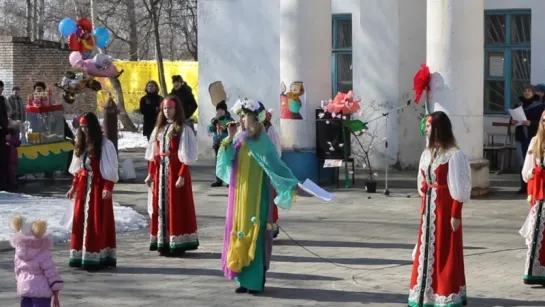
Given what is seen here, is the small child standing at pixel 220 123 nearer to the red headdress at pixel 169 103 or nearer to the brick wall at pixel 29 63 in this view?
the red headdress at pixel 169 103

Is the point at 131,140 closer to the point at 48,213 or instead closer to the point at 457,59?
the point at 457,59

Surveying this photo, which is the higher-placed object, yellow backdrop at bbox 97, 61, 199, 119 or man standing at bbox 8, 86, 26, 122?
yellow backdrop at bbox 97, 61, 199, 119

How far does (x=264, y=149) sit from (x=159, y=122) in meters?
2.32

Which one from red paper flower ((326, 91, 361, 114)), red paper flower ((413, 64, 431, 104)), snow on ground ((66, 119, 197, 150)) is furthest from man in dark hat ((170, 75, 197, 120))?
snow on ground ((66, 119, 197, 150))

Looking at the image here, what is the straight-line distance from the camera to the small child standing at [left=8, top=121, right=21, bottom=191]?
1952cm

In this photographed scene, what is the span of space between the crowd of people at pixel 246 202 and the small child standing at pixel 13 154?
699 cm

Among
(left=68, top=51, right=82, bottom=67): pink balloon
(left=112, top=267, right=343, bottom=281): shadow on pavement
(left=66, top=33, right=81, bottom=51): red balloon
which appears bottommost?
(left=112, top=267, right=343, bottom=281): shadow on pavement

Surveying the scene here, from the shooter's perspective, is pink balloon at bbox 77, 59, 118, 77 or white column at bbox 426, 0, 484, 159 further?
pink balloon at bbox 77, 59, 118, 77

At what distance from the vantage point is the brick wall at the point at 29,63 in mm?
38156

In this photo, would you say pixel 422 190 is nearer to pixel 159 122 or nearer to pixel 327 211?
pixel 159 122

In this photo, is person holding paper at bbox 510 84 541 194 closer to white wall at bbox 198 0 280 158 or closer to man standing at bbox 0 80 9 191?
white wall at bbox 198 0 280 158

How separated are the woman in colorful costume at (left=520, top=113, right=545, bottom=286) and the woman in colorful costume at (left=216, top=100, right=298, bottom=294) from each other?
224 centimetres

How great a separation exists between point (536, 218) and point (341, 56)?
12.7 metres

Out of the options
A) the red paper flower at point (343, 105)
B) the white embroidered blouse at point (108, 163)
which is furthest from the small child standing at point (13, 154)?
the white embroidered blouse at point (108, 163)
